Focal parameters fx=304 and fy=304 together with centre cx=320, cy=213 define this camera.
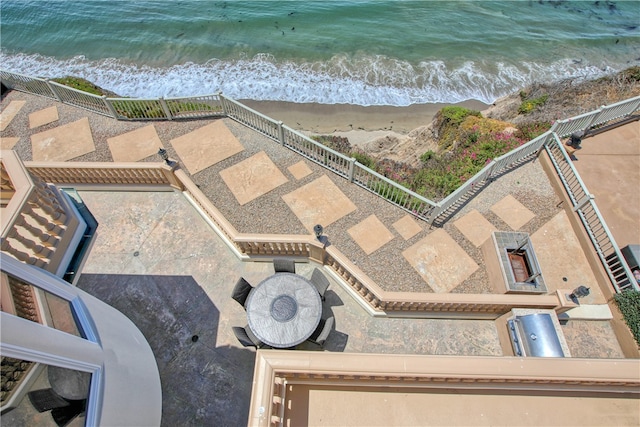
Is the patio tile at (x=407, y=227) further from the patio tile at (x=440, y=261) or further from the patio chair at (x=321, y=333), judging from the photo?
the patio chair at (x=321, y=333)

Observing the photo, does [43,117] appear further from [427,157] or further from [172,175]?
[427,157]

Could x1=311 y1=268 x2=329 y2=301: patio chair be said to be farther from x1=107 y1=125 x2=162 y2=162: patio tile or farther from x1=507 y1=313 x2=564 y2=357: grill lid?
x1=107 y1=125 x2=162 y2=162: patio tile

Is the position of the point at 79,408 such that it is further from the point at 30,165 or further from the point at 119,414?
the point at 30,165

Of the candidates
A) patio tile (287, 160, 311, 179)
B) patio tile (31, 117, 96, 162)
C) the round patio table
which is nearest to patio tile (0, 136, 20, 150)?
patio tile (31, 117, 96, 162)

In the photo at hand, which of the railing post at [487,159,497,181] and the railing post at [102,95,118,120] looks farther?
the railing post at [102,95,118,120]

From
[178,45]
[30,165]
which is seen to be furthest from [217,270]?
[178,45]

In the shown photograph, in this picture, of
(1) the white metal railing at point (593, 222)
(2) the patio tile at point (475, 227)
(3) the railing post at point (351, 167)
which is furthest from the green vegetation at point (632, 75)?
(3) the railing post at point (351, 167)
